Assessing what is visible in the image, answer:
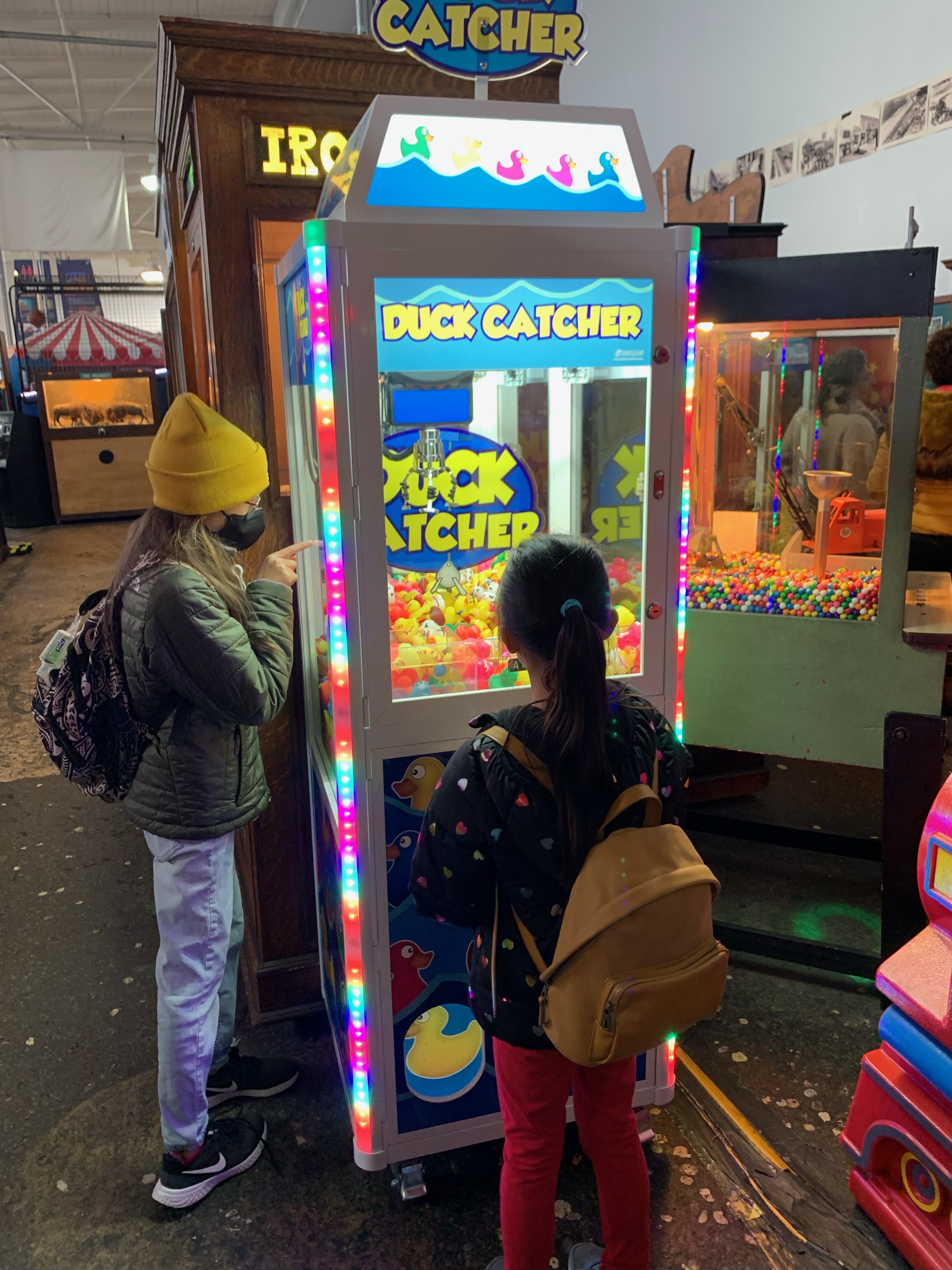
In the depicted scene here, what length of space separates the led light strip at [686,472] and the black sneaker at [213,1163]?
135 centimetres

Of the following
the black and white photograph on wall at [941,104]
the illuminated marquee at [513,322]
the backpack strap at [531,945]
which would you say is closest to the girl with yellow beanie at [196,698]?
the illuminated marquee at [513,322]

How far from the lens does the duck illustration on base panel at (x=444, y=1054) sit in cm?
192

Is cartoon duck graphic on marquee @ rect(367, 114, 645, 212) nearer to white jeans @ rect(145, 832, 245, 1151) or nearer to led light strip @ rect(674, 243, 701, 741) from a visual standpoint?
led light strip @ rect(674, 243, 701, 741)

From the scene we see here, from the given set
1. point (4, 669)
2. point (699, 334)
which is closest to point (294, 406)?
point (699, 334)

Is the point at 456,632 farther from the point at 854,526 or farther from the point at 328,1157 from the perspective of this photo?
the point at 854,526

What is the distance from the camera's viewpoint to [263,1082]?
2.28 m

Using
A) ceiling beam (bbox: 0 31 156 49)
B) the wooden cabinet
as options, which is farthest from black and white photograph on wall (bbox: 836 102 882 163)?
ceiling beam (bbox: 0 31 156 49)

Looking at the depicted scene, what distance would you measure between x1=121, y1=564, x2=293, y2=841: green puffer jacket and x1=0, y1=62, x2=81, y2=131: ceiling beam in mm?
13518

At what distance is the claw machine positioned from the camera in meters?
1.62

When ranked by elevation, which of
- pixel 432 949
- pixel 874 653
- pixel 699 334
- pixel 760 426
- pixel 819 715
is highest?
pixel 699 334

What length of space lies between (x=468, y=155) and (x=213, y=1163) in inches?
83.8

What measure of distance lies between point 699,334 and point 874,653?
1.15 metres

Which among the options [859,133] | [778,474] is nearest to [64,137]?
[859,133]

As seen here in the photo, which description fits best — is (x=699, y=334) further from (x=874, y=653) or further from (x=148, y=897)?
(x=148, y=897)
